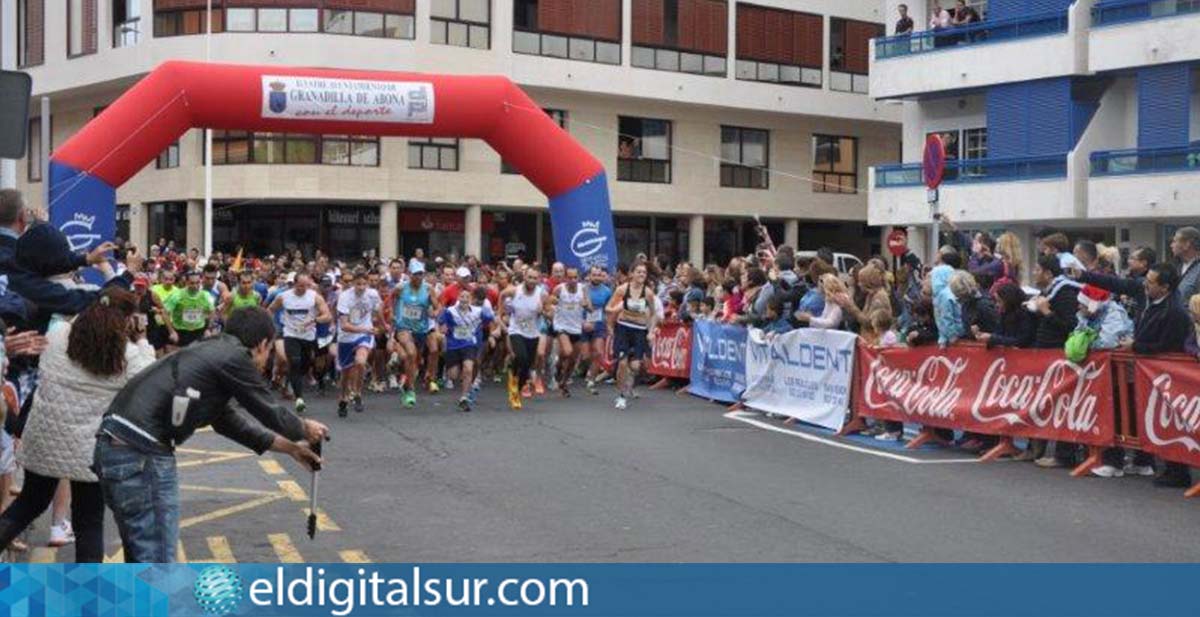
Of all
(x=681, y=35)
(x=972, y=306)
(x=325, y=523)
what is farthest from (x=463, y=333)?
(x=681, y=35)

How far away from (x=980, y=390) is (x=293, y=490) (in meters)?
6.32

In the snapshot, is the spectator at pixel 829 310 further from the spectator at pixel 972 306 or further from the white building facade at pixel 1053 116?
the white building facade at pixel 1053 116

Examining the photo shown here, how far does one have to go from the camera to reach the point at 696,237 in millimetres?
45500

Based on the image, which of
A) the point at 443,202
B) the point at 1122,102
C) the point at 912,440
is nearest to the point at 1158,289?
the point at 912,440

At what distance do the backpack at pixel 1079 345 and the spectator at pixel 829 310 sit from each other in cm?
381

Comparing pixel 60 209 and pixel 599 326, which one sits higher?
pixel 60 209

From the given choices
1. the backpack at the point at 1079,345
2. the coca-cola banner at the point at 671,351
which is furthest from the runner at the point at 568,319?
the backpack at the point at 1079,345

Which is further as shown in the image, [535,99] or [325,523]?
[535,99]

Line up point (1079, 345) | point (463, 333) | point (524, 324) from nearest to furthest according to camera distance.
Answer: point (1079, 345) → point (463, 333) → point (524, 324)

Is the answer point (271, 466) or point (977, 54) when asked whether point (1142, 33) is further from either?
point (271, 466)

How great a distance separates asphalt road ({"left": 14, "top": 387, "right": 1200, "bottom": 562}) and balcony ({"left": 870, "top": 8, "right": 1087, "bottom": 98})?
67.7 ft

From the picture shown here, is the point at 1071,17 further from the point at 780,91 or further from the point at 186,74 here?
the point at 186,74

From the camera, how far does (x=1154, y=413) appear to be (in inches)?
464

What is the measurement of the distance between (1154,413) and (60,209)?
48.0ft
